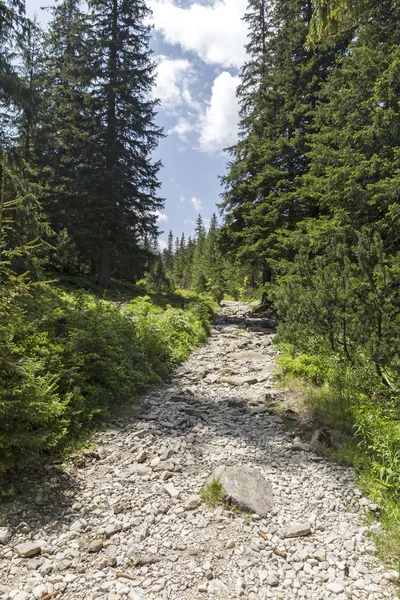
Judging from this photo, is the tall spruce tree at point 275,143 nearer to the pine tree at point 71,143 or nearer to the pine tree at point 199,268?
the pine tree at point 71,143

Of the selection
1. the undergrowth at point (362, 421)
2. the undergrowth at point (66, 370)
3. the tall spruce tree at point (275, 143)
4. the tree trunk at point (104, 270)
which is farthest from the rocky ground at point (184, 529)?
the tree trunk at point (104, 270)

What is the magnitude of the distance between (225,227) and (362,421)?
597 inches

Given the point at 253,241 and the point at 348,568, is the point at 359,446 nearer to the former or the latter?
the point at 348,568

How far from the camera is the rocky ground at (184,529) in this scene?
2922 millimetres

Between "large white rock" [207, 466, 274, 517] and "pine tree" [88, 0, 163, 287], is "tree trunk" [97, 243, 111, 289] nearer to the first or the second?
"pine tree" [88, 0, 163, 287]

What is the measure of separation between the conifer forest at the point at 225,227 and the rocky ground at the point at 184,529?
0.40m

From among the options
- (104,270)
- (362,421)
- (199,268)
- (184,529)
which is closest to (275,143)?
(104,270)

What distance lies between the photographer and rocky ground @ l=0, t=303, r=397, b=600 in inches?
115

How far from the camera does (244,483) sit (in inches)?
165

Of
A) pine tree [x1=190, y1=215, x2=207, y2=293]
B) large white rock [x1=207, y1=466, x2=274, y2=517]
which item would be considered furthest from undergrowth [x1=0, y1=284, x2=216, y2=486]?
pine tree [x1=190, y1=215, x2=207, y2=293]

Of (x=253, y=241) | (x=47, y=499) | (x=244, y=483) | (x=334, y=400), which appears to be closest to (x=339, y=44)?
(x=253, y=241)

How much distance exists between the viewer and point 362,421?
5.10 m

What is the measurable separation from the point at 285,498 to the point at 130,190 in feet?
58.8

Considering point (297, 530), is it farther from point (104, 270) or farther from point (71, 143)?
point (71, 143)
